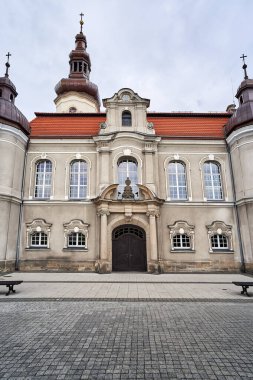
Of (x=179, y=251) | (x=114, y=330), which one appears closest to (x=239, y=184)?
(x=179, y=251)

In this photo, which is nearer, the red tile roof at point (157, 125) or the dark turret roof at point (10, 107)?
the dark turret roof at point (10, 107)

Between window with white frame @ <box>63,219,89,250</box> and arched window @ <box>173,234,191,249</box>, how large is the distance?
5.88 m

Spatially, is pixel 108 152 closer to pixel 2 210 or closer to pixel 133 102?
pixel 133 102

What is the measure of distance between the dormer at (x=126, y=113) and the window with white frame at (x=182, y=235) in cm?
688

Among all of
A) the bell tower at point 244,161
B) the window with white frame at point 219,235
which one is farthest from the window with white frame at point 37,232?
the bell tower at point 244,161

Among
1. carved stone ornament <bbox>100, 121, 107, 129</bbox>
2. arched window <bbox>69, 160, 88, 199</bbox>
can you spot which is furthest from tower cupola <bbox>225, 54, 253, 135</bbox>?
arched window <bbox>69, 160, 88, 199</bbox>

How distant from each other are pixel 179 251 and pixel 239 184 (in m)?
6.07

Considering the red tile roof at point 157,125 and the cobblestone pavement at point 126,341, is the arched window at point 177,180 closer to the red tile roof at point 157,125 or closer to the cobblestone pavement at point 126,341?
the red tile roof at point 157,125

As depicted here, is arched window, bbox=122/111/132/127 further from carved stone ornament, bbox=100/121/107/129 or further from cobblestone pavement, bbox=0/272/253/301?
cobblestone pavement, bbox=0/272/253/301

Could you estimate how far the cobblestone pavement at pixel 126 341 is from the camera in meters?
3.81

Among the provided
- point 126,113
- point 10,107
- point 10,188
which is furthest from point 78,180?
point 10,107

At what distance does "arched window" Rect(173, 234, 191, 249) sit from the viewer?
16.2m

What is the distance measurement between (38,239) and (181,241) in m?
9.55

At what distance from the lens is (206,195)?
17203mm
